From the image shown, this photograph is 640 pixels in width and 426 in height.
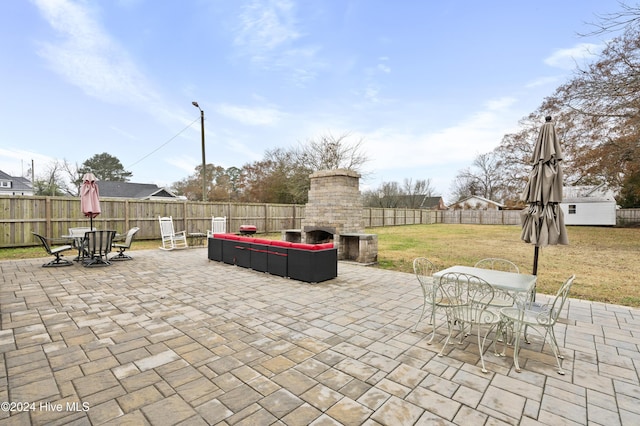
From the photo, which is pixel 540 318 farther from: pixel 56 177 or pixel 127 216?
pixel 56 177

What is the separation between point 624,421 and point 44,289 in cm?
728

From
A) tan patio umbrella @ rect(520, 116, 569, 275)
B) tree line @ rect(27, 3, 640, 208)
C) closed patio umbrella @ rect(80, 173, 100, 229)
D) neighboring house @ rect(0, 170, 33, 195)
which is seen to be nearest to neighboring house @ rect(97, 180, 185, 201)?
tree line @ rect(27, 3, 640, 208)

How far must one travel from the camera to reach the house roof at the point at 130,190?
75.5ft

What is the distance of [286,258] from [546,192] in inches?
173

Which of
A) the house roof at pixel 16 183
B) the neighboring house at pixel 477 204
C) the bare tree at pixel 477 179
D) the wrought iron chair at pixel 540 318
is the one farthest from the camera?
the bare tree at pixel 477 179

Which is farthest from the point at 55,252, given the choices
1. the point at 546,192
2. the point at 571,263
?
the point at 571,263

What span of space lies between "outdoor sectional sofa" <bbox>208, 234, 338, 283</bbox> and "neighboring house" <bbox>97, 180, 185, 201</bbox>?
18.7 m

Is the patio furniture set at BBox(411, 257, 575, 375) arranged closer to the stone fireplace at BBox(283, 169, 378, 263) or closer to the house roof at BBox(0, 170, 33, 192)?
the stone fireplace at BBox(283, 169, 378, 263)

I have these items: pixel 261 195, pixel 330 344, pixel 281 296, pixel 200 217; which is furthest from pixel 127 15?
pixel 261 195

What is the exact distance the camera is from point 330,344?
2889 mm

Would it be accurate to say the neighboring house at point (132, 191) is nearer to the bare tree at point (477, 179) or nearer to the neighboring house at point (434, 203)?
the bare tree at point (477, 179)

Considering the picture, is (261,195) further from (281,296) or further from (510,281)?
(510,281)

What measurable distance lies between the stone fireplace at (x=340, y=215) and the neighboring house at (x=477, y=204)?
3450 centimetres

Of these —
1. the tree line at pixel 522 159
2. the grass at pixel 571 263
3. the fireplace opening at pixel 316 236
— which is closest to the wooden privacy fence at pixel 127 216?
the grass at pixel 571 263
